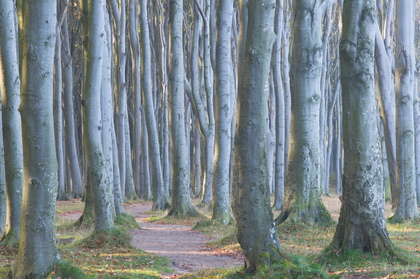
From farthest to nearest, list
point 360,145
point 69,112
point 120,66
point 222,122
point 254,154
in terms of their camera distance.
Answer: point 69,112, point 120,66, point 222,122, point 360,145, point 254,154

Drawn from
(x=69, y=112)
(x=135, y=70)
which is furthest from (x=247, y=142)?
(x=69, y=112)

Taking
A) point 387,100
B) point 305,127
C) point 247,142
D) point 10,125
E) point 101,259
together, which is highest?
point 387,100

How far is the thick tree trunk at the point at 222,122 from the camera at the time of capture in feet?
42.5

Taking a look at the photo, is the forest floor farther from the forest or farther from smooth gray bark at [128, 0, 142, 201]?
smooth gray bark at [128, 0, 142, 201]

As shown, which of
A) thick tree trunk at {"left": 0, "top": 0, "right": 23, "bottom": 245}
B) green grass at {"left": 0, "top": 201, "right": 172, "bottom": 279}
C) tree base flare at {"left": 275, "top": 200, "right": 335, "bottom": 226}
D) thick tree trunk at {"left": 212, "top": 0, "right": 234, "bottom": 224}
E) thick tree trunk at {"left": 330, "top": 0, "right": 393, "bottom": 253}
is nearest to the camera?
green grass at {"left": 0, "top": 201, "right": 172, "bottom": 279}

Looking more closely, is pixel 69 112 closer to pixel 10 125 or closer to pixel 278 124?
pixel 278 124

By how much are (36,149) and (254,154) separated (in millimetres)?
2356

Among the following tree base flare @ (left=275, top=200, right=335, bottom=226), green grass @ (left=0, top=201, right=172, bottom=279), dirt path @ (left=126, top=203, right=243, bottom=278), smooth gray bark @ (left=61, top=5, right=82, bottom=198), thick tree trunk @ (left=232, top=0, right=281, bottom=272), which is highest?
smooth gray bark @ (left=61, top=5, right=82, bottom=198)

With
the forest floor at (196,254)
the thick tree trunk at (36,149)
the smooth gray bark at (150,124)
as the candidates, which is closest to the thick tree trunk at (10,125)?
the forest floor at (196,254)

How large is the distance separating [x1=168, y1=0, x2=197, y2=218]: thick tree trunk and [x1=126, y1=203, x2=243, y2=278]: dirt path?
1.08 meters

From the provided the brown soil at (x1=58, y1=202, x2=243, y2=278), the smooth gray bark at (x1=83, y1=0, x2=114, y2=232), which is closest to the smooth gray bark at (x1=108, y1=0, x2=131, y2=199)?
the brown soil at (x1=58, y1=202, x2=243, y2=278)

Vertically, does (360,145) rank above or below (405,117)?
below

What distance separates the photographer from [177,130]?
590 inches

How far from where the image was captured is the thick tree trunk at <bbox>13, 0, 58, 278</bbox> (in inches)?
226
